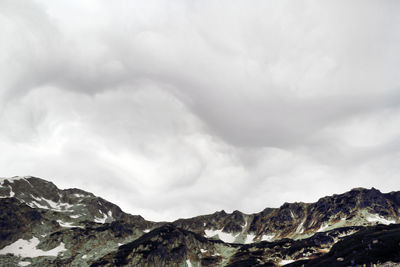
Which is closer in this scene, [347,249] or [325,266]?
[325,266]

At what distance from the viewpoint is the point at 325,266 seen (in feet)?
591

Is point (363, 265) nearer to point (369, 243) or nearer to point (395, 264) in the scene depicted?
→ point (395, 264)

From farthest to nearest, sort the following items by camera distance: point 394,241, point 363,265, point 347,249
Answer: point 347,249 < point 394,241 < point 363,265

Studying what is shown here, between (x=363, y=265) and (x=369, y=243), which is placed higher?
(x=369, y=243)

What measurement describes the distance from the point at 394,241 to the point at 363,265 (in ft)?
90.0

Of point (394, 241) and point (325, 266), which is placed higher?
point (394, 241)

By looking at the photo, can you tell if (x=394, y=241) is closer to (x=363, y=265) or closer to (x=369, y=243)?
(x=369, y=243)

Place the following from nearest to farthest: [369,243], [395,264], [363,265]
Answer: [395,264] → [363,265] → [369,243]

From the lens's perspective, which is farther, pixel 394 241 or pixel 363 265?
pixel 394 241

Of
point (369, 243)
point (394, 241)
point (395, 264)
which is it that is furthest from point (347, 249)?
point (395, 264)

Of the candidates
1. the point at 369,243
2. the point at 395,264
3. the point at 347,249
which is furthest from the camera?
the point at 347,249

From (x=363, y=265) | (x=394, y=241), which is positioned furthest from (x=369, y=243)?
(x=363, y=265)

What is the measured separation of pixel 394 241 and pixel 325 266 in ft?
132

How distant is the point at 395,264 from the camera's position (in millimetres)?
142875
